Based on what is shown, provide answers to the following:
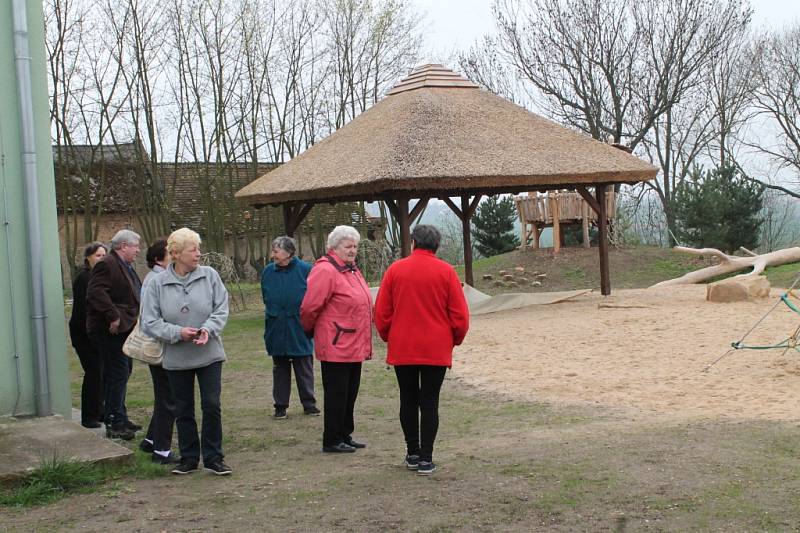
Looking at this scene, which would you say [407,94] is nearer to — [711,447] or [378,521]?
[711,447]

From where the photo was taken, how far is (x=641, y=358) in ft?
32.4

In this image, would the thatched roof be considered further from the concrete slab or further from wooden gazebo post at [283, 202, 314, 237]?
the concrete slab

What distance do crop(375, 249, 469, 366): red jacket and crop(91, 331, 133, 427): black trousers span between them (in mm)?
2282

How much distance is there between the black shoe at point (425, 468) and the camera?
17.4 ft

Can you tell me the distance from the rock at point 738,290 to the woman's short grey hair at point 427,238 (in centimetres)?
1018

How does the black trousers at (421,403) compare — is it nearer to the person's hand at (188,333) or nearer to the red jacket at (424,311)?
the red jacket at (424,311)

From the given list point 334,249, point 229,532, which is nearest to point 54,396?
point 334,249

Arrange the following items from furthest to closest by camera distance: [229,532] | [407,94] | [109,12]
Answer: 1. [109,12]
2. [407,94]
3. [229,532]

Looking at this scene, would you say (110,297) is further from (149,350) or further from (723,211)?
(723,211)

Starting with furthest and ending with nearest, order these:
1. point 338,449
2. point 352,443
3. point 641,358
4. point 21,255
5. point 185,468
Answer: point 641,358
point 21,255
point 352,443
point 338,449
point 185,468

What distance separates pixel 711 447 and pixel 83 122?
2121 centimetres

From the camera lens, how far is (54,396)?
685 cm

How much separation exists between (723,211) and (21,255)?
1856 centimetres

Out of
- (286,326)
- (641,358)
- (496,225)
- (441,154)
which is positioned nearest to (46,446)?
(286,326)
